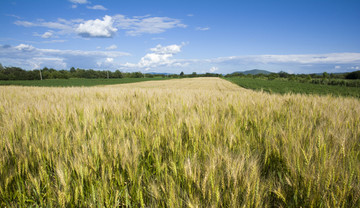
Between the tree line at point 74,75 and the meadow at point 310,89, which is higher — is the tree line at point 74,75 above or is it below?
above

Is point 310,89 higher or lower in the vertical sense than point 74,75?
lower

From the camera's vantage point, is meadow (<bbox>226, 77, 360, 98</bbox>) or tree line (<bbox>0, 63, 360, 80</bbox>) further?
tree line (<bbox>0, 63, 360, 80</bbox>)

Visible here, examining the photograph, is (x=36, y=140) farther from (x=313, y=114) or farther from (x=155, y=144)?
(x=313, y=114)

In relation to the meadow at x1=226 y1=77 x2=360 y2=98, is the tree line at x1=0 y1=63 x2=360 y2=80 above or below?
above

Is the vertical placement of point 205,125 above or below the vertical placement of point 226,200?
above

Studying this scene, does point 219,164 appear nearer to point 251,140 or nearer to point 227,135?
point 227,135

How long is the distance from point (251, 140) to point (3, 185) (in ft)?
5.20

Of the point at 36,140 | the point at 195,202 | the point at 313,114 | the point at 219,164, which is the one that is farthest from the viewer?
the point at 313,114

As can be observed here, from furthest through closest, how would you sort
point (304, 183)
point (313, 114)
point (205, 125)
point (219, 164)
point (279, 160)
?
1. point (313, 114)
2. point (205, 125)
3. point (279, 160)
4. point (219, 164)
5. point (304, 183)

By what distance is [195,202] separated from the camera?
68 centimetres

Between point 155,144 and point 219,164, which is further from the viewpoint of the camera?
point 155,144

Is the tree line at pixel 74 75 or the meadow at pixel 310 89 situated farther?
the tree line at pixel 74 75

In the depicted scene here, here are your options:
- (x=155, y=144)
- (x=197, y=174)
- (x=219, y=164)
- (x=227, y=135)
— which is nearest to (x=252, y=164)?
(x=219, y=164)

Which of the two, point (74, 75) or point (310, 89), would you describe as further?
point (74, 75)
